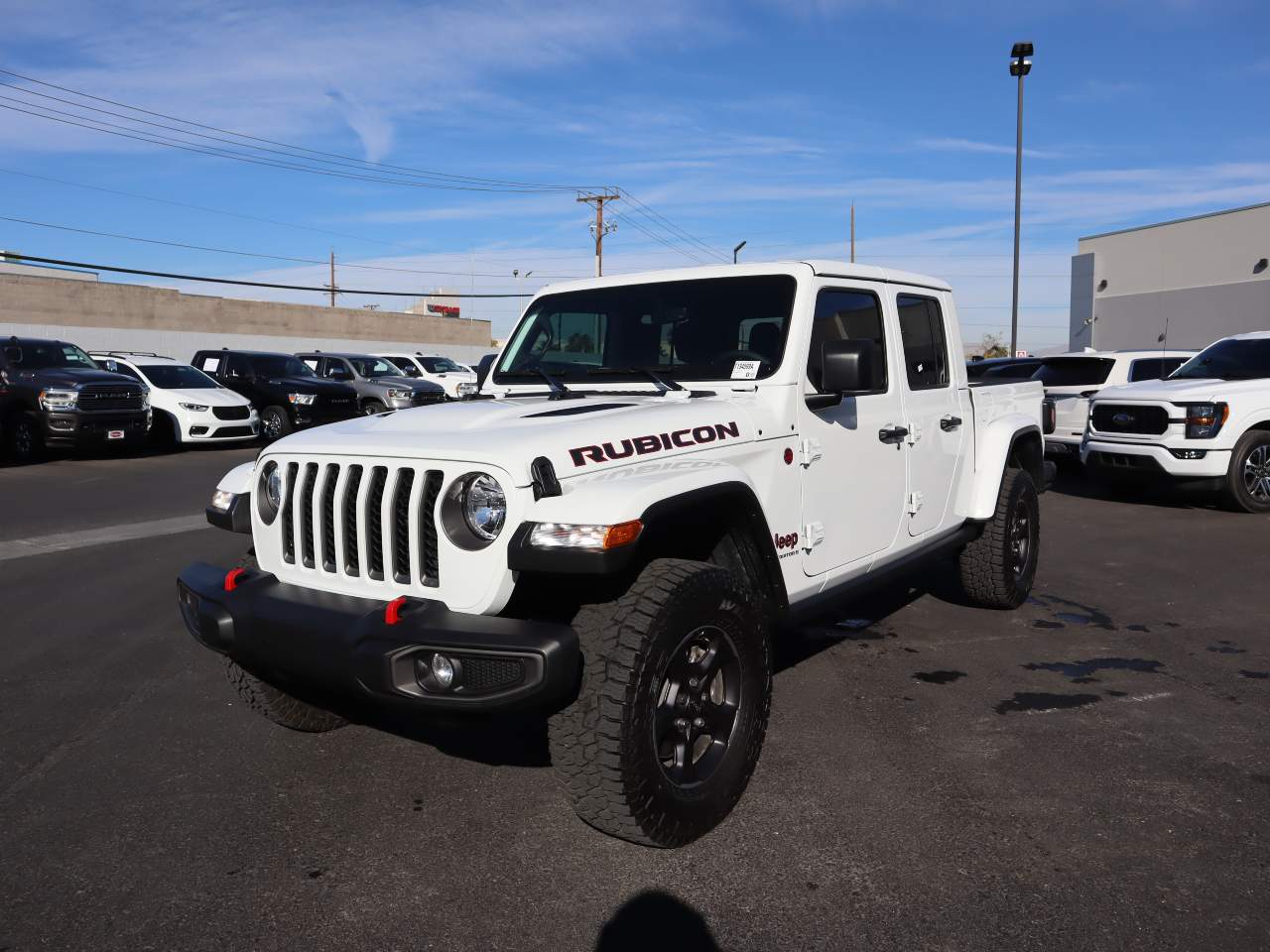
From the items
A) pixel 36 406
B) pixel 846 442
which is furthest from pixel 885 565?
pixel 36 406

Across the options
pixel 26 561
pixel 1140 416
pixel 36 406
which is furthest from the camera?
pixel 36 406

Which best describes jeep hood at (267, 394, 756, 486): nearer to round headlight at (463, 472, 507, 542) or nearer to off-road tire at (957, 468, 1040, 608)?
round headlight at (463, 472, 507, 542)

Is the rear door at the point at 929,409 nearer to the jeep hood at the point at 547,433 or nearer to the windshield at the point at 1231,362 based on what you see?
the jeep hood at the point at 547,433

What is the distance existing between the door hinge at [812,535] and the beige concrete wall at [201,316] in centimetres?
3840

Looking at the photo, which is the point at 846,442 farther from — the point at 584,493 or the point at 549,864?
the point at 549,864

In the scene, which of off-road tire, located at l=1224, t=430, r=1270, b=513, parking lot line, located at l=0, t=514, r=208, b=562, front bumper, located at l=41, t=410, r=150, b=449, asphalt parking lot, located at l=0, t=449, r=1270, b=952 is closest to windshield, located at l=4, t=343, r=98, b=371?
front bumper, located at l=41, t=410, r=150, b=449

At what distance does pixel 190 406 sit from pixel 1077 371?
45.1 feet

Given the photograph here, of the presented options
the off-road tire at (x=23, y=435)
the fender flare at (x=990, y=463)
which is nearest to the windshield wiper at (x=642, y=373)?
the fender flare at (x=990, y=463)

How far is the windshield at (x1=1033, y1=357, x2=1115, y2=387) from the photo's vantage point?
1323 centimetres

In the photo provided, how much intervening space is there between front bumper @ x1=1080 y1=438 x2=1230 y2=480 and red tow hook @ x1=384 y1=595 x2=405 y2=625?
9.21 meters

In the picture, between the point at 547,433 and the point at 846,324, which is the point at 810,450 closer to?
the point at 846,324

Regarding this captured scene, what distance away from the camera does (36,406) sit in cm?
1448

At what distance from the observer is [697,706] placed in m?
3.25

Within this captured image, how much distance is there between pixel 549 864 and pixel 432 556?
3.34 ft
